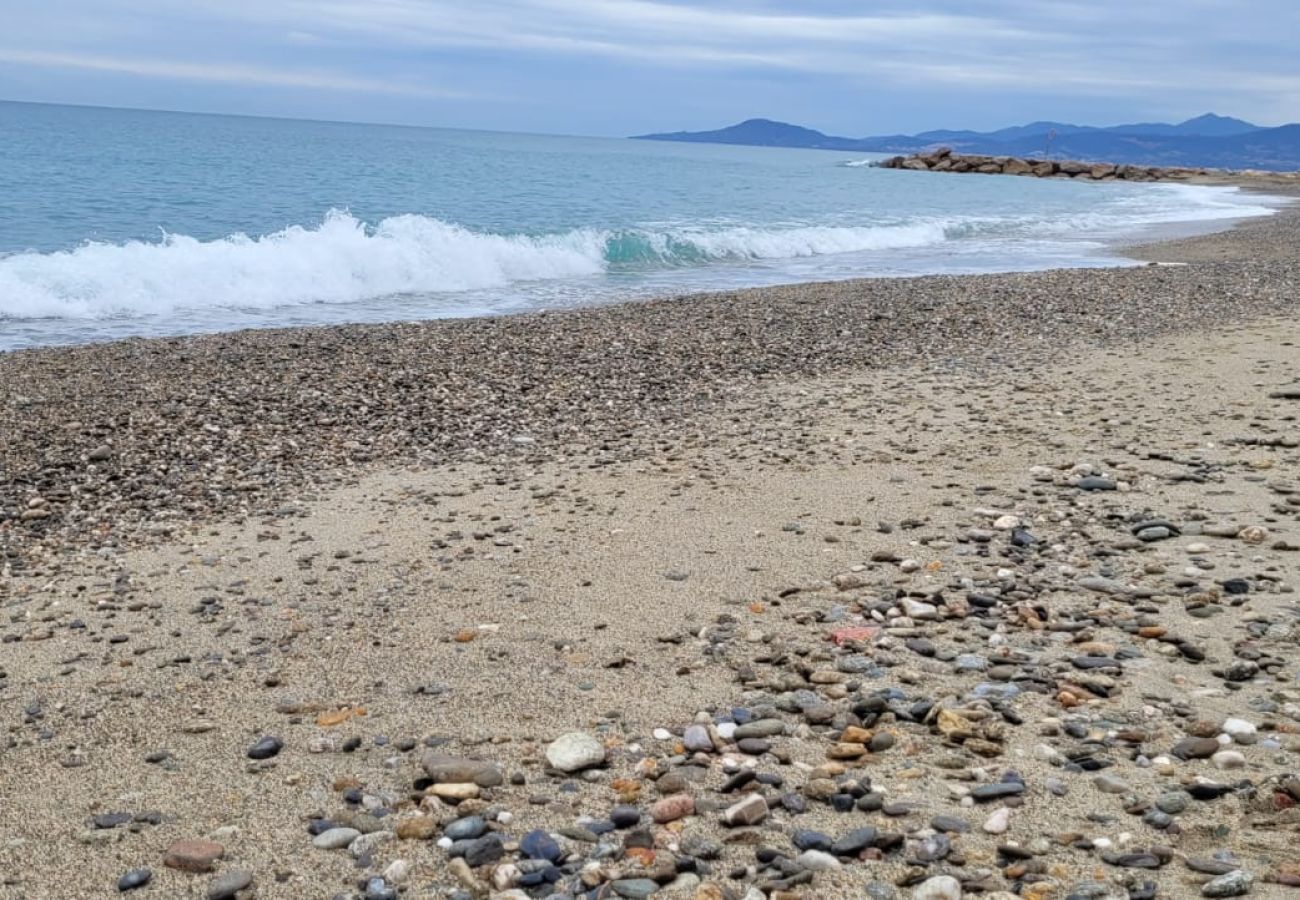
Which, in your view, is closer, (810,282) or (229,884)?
(229,884)

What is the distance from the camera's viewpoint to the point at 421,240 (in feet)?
66.0

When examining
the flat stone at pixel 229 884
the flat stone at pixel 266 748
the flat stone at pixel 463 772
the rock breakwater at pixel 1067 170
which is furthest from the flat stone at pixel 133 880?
the rock breakwater at pixel 1067 170

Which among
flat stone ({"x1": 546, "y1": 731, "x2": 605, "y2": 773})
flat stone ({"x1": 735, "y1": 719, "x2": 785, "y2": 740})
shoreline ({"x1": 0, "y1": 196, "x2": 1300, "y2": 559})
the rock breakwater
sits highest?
the rock breakwater

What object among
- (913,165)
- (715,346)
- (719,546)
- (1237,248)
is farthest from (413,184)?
(913,165)

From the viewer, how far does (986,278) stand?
17188 millimetres

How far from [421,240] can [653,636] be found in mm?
16742

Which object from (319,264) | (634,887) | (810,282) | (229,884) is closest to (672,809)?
(634,887)

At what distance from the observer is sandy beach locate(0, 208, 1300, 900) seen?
294cm

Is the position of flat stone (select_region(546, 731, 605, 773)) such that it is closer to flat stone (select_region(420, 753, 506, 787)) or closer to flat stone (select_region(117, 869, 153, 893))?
flat stone (select_region(420, 753, 506, 787))

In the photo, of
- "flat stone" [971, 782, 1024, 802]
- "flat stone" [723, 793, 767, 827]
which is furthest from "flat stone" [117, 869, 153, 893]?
"flat stone" [971, 782, 1024, 802]

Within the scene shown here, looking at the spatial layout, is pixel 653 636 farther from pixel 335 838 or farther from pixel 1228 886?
pixel 1228 886

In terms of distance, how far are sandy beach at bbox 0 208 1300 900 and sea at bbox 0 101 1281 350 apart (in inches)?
251

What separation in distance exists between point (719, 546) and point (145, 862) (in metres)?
2.90

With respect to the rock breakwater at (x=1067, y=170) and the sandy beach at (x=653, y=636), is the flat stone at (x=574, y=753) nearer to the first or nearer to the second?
the sandy beach at (x=653, y=636)
